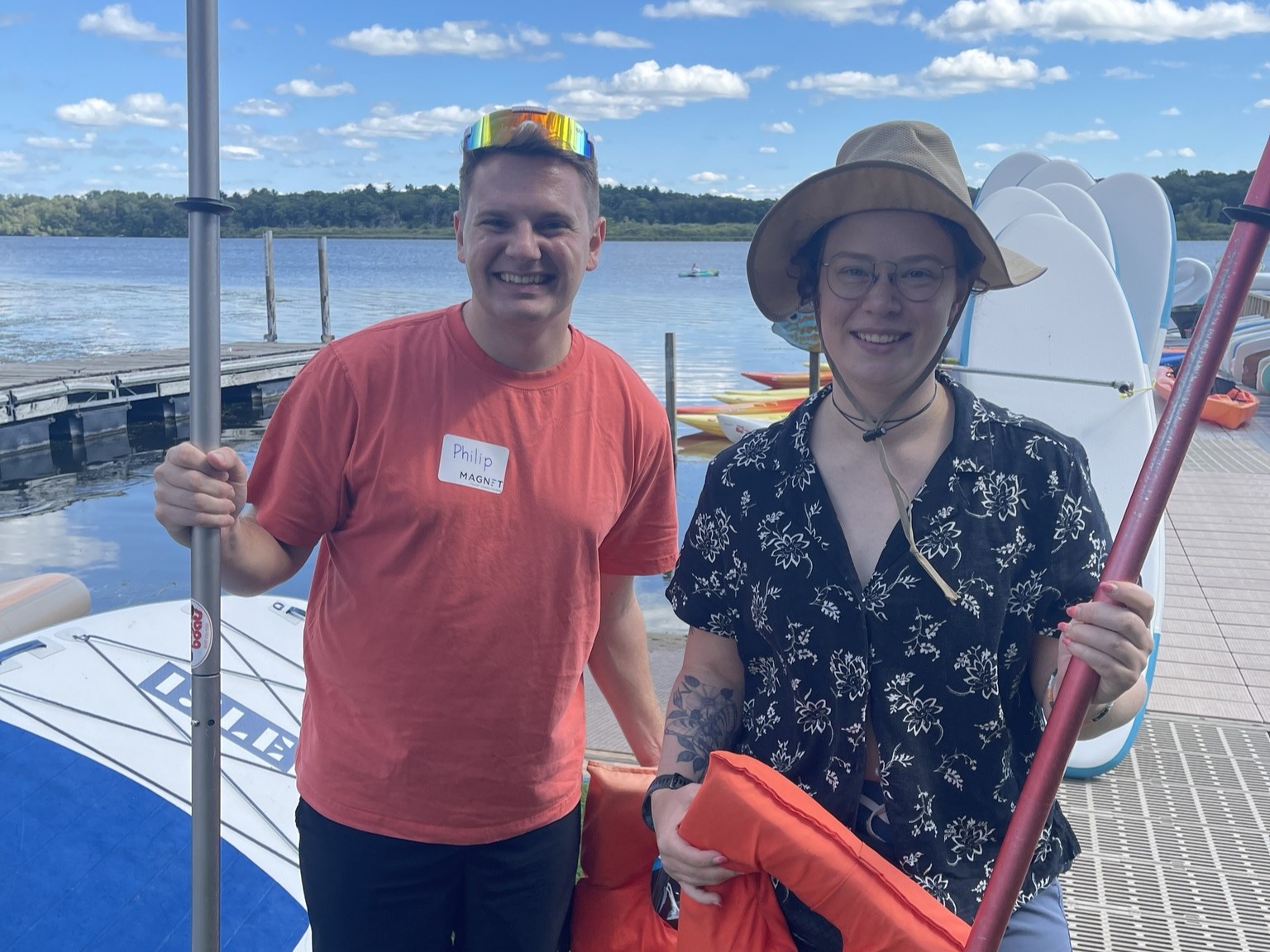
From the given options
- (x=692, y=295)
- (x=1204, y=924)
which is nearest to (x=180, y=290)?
(x=692, y=295)

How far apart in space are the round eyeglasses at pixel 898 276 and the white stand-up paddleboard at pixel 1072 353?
13.9 ft

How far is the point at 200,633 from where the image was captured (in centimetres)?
168

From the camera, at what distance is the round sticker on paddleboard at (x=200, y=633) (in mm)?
1680

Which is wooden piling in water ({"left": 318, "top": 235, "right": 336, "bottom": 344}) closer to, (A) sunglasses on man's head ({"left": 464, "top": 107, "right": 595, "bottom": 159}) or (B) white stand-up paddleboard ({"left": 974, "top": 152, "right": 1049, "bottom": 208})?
(B) white stand-up paddleboard ({"left": 974, "top": 152, "right": 1049, "bottom": 208})

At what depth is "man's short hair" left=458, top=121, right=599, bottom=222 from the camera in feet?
6.37

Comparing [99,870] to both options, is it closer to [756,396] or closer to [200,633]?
[200,633]

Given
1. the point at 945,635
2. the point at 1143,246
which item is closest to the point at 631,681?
the point at 945,635

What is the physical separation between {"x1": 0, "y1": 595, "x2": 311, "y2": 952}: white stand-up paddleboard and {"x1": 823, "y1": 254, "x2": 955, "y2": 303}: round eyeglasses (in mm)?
2311

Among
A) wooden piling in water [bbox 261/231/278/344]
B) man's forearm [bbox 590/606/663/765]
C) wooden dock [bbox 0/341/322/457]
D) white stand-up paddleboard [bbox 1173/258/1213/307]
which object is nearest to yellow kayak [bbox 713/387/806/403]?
wooden dock [bbox 0/341/322/457]

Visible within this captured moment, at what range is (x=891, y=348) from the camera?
1.65m

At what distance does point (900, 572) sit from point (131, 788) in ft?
9.75

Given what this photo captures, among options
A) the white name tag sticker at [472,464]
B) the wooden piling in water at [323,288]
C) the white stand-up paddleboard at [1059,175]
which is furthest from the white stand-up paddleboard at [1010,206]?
the wooden piling in water at [323,288]

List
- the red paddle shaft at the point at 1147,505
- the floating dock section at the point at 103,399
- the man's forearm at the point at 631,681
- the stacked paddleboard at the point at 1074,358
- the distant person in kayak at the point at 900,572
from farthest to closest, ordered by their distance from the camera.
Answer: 1. the floating dock section at the point at 103,399
2. the stacked paddleboard at the point at 1074,358
3. the man's forearm at the point at 631,681
4. the distant person in kayak at the point at 900,572
5. the red paddle shaft at the point at 1147,505

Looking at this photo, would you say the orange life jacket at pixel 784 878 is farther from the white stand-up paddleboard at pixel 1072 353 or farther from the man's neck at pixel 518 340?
the white stand-up paddleboard at pixel 1072 353
